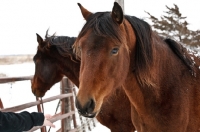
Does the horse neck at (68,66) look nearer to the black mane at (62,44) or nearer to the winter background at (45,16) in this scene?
the black mane at (62,44)

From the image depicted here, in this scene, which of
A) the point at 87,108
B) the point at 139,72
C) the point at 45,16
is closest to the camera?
the point at 87,108

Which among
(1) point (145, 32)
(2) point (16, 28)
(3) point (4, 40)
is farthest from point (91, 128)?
(2) point (16, 28)

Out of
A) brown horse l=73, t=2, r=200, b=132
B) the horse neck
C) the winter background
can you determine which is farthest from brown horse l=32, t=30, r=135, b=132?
the winter background

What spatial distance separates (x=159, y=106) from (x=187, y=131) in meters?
0.48

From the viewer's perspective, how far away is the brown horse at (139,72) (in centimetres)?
194

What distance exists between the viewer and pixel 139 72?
2.30 meters

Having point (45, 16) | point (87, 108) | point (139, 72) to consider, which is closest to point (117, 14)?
point (139, 72)

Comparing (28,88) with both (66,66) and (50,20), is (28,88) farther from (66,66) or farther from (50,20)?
(50,20)

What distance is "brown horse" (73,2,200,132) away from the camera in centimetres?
194

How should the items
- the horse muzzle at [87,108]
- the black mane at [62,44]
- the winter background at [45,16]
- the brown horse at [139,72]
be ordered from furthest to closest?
the winter background at [45,16], the black mane at [62,44], the brown horse at [139,72], the horse muzzle at [87,108]

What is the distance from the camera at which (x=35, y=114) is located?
107 inches

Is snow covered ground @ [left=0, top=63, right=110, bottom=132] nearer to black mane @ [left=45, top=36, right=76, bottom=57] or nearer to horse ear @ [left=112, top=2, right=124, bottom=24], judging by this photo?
black mane @ [left=45, top=36, right=76, bottom=57]

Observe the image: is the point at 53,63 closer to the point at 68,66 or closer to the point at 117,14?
the point at 68,66

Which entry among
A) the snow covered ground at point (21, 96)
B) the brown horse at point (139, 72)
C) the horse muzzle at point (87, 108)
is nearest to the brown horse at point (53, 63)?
the brown horse at point (139, 72)
